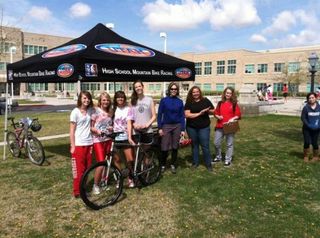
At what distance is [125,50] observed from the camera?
755cm

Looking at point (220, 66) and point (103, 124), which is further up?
point (220, 66)

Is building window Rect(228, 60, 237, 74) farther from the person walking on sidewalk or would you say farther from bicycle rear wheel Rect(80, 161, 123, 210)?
bicycle rear wheel Rect(80, 161, 123, 210)

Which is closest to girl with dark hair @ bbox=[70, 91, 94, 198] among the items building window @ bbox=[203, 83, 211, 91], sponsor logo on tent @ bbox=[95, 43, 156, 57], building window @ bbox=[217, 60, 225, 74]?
sponsor logo on tent @ bbox=[95, 43, 156, 57]

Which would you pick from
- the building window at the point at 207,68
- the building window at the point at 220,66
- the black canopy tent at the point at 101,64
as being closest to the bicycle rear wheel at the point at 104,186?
the black canopy tent at the point at 101,64

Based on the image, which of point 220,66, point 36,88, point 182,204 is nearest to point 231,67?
point 220,66

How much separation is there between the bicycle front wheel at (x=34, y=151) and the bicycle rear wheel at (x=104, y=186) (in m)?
2.84

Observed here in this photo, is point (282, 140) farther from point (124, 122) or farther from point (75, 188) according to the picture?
point (75, 188)

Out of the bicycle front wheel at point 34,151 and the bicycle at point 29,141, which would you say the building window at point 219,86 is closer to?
the bicycle at point 29,141

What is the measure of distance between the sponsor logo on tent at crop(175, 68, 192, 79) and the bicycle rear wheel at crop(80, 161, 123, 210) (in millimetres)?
3419

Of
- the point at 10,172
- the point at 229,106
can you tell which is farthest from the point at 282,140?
the point at 10,172

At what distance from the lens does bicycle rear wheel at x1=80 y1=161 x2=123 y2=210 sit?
5395 mm

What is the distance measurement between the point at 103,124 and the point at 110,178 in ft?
3.11

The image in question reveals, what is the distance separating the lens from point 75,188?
5.81m

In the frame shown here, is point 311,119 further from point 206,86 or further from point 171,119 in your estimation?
point 206,86
